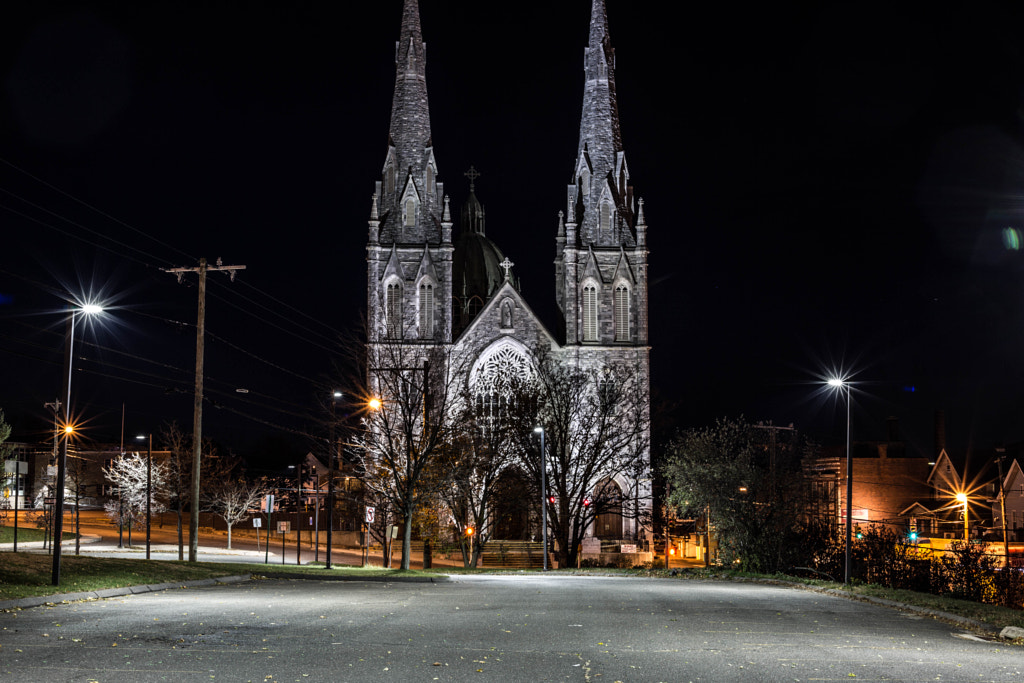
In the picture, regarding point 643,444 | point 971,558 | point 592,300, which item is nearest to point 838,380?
point 971,558

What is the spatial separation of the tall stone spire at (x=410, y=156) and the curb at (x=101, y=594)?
40.4 m

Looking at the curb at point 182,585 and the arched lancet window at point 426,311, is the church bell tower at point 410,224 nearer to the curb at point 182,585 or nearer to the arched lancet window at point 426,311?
the arched lancet window at point 426,311

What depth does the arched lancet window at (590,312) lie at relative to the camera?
61.0 m

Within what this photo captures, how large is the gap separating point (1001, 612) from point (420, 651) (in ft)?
36.3

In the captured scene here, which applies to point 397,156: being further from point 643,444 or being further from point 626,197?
point 643,444

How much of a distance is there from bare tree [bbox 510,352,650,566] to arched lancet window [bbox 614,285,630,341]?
5827 mm

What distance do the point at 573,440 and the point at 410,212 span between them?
20.0m

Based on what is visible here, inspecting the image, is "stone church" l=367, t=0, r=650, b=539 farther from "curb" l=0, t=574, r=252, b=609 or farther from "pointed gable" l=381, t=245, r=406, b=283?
"curb" l=0, t=574, r=252, b=609

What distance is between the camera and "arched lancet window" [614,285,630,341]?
60.9 meters

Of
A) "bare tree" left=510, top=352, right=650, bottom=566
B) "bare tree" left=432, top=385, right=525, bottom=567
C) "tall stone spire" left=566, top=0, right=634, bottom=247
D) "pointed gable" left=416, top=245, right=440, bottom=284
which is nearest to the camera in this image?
"bare tree" left=432, top=385, right=525, bottom=567

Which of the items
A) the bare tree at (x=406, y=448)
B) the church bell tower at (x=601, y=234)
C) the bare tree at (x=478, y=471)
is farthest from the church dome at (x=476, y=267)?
the bare tree at (x=406, y=448)

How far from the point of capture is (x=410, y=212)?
61688 millimetres

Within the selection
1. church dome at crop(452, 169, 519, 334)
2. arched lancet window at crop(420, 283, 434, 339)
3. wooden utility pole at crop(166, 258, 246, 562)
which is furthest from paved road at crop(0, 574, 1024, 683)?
church dome at crop(452, 169, 519, 334)

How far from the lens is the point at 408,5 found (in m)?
64.1
